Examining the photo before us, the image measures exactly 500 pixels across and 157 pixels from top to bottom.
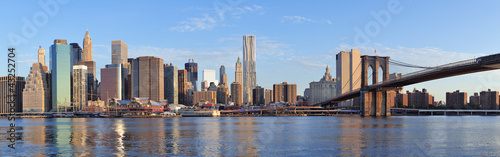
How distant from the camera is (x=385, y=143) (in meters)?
45.5

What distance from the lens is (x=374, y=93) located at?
129000 mm

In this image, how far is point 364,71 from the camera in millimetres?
128750

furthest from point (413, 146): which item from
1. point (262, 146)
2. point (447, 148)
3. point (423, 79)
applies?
point (423, 79)

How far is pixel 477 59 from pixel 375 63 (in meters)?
55.5

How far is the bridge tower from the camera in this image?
417 feet

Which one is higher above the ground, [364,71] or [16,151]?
[364,71]

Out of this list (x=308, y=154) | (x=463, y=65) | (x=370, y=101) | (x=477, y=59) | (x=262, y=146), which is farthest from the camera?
(x=370, y=101)

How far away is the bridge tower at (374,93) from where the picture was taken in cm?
12719

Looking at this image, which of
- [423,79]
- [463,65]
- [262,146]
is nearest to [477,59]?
[463,65]

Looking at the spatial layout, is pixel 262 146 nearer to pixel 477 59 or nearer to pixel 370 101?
pixel 477 59

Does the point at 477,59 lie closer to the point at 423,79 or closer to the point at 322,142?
the point at 423,79

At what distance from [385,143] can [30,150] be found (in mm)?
32335

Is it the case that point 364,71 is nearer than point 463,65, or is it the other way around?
point 463,65

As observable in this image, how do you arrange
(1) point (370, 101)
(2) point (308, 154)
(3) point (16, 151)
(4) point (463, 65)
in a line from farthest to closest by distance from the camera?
(1) point (370, 101) → (4) point (463, 65) → (3) point (16, 151) → (2) point (308, 154)
